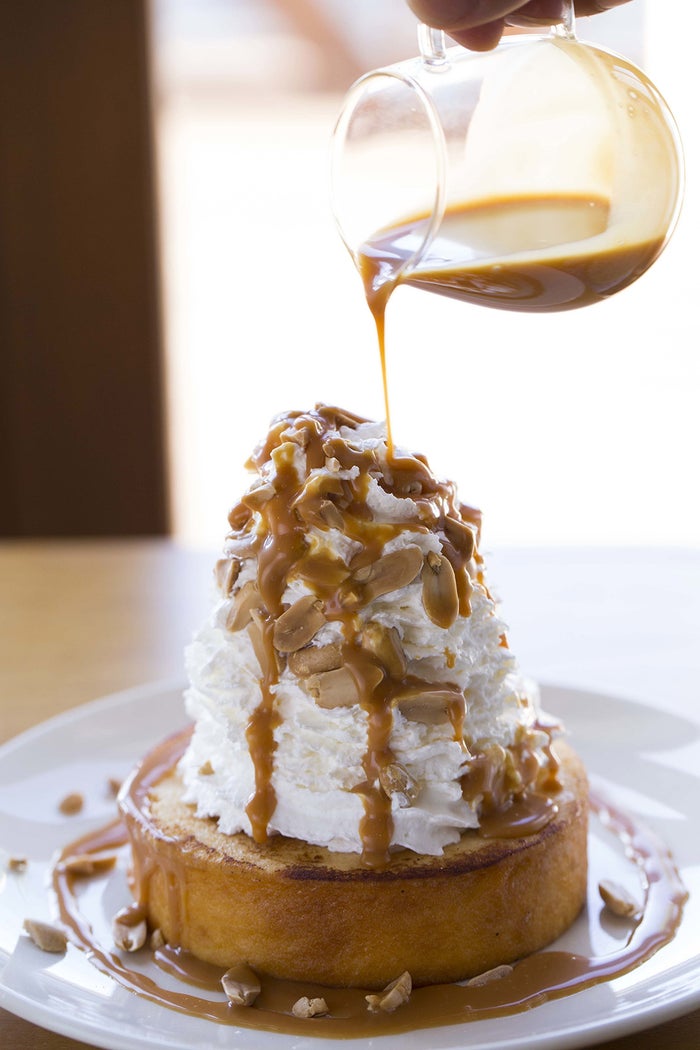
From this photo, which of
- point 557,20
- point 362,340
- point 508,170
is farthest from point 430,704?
point 362,340

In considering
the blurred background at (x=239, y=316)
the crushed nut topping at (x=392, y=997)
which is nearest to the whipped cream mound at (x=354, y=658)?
the crushed nut topping at (x=392, y=997)

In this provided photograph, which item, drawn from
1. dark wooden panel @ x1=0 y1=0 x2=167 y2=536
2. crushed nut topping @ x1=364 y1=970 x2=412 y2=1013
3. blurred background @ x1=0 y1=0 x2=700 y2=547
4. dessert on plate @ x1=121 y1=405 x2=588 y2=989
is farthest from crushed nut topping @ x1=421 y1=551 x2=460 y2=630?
dark wooden panel @ x1=0 y1=0 x2=167 y2=536

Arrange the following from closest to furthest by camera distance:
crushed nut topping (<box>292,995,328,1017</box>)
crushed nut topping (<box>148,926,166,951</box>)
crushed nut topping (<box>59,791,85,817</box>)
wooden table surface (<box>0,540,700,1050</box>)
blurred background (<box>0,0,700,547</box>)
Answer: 1. crushed nut topping (<box>292,995,328,1017</box>)
2. crushed nut topping (<box>148,926,166,951</box>)
3. crushed nut topping (<box>59,791,85,817</box>)
4. wooden table surface (<box>0,540,700,1050</box>)
5. blurred background (<box>0,0,700,547</box>)

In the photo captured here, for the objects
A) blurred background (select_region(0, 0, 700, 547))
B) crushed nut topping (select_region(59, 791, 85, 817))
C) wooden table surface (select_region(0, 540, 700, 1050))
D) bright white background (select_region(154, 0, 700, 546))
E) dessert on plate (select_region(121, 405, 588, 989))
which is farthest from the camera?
bright white background (select_region(154, 0, 700, 546))

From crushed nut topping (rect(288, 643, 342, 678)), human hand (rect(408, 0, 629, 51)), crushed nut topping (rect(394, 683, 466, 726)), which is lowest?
crushed nut topping (rect(394, 683, 466, 726))

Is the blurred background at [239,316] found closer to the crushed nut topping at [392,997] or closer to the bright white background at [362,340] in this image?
the bright white background at [362,340]

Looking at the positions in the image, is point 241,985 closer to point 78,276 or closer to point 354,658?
point 354,658

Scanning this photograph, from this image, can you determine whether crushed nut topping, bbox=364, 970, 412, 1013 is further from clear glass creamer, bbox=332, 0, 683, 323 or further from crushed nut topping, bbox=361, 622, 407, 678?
clear glass creamer, bbox=332, 0, 683, 323
